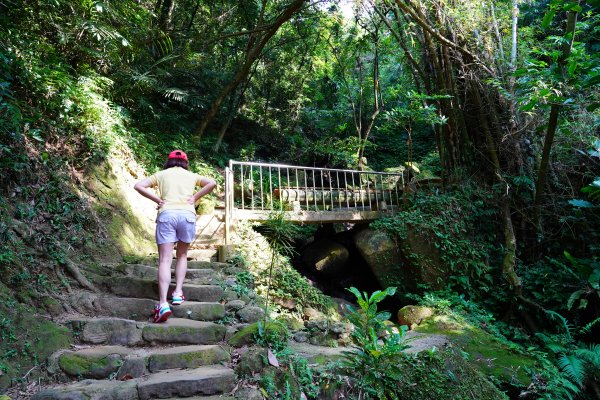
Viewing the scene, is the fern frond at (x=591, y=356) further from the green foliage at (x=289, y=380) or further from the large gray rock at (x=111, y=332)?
the large gray rock at (x=111, y=332)

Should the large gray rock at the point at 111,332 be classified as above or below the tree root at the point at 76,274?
below

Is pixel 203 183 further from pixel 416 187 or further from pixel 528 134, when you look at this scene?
pixel 528 134

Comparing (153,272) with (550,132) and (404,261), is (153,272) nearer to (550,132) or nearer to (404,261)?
(404,261)

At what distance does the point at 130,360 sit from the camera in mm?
2723

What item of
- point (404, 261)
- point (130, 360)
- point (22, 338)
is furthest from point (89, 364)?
point (404, 261)

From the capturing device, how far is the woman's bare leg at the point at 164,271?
334 cm

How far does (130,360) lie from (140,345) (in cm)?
39

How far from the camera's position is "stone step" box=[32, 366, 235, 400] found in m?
2.32

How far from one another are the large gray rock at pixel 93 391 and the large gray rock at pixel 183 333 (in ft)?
1.95

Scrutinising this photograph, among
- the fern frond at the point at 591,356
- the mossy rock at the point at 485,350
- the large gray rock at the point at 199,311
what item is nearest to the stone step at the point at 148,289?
the large gray rock at the point at 199,311

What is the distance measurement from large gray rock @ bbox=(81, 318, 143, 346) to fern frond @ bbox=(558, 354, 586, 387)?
4.78m

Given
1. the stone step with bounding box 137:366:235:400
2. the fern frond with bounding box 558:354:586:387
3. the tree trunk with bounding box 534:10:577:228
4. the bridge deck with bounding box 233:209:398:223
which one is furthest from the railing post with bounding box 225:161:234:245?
the fern frond with bounding box 558:354:586:387

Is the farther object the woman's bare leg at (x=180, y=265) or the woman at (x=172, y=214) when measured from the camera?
the woman's bare leg at (x=180, y=265)

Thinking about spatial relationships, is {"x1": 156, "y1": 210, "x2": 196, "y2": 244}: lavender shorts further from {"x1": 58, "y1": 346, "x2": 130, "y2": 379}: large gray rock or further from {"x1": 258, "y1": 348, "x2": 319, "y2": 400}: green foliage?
{"x1": 258, "y1": 348, "x2": 319, "y2": 400}: green foliage
